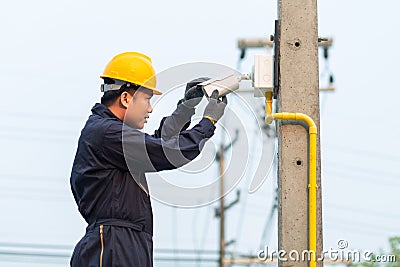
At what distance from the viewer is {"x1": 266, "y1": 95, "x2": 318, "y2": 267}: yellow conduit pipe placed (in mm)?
4906

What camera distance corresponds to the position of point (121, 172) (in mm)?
4918

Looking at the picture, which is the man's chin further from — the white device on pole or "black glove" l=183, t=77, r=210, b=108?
the white device on pole

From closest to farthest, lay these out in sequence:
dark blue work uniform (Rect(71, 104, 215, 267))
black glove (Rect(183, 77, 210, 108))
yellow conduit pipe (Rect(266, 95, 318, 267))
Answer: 1. dark blue work uniform (Rect(71, 104, 215, 267))
2. yellow conduit pipe (Rect(266, 95, 318, 267))
3. black glove (Rect(183, 77, 210, 108))

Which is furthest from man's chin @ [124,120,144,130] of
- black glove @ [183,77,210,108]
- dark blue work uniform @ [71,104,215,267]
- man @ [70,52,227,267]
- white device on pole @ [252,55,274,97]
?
white device on pole @ [252,55,274,97]

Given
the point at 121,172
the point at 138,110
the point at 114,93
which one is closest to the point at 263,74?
the point at 138,110

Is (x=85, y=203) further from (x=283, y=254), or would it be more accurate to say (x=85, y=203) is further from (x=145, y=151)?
(x=283, y=254)

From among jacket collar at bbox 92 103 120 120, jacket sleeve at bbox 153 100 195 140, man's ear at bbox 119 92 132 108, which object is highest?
man's ear at bbox 119 92 132 108

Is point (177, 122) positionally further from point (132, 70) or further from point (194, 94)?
point (132, 70)

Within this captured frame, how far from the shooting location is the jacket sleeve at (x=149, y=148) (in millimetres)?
4812

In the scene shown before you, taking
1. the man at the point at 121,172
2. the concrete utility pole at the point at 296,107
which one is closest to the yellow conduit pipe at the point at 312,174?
the concrete utility pole at the point at 296,107

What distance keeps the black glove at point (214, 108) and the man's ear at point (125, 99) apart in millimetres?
452

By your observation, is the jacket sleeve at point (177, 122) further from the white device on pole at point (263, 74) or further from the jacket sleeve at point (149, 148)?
the white device on pole at point (263, 74)

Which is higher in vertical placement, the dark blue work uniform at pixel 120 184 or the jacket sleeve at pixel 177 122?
the jacket sleeve at pixel 177 122

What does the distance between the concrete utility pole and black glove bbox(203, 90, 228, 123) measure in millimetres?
353
